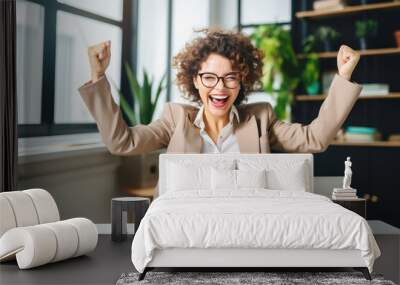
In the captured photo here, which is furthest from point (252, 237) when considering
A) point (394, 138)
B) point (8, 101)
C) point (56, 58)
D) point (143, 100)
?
point (394, 138)

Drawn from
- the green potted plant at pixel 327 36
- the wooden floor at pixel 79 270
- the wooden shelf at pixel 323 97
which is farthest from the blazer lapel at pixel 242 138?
the green potted plant at pixel 327 36

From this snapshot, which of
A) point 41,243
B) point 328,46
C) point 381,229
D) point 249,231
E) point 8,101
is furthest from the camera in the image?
point 328,46

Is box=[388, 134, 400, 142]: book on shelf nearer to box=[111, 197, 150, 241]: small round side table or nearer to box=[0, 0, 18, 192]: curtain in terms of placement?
box=[111, 197, 150, 241]: small round side table

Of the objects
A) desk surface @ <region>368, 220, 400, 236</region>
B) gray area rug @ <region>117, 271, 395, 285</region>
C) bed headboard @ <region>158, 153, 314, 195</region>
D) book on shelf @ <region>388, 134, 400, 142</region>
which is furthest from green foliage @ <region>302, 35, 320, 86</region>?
gray area rug @ <region>117, 271, 395, 285</region>

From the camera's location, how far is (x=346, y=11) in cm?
616

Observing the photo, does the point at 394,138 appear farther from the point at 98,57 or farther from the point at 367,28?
the point at 98,57

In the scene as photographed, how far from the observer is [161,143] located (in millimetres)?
5148

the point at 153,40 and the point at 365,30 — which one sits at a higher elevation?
the point at 365,30

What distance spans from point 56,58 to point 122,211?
67.8 inches

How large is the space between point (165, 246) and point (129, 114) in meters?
2.86

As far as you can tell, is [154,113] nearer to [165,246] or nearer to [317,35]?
[317,35]

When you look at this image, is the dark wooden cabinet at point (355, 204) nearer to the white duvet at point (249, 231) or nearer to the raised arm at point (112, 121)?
the white duvet at point (249, 231)

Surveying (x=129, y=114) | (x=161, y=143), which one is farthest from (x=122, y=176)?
(x=161, y=143)

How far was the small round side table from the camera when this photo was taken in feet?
15.5
